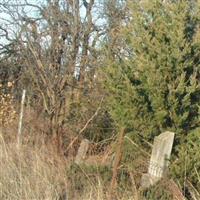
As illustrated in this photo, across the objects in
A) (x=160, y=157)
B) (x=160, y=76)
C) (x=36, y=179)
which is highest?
(x=160, y=76)

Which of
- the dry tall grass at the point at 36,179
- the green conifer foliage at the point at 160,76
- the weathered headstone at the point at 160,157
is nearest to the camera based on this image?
the dry tall grass at the point at 36,179

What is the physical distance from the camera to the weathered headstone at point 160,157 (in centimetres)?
750

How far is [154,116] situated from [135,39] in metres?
1.64

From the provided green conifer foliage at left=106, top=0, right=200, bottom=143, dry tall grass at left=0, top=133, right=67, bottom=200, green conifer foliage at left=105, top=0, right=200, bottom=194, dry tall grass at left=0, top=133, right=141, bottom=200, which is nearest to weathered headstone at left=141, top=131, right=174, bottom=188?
dry tall grass at left=0, top=133, right=141, bottom=200

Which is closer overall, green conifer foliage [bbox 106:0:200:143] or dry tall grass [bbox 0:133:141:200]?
dry tall grass [bbox 0:133:141:200]

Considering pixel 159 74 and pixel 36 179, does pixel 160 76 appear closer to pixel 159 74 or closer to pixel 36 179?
pixel 159 74

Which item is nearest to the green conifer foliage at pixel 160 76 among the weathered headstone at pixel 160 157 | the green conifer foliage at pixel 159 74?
the green conifer foliage at pixel 159 74

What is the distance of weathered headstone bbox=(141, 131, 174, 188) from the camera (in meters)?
7.50

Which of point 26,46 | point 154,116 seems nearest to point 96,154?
point 154,116

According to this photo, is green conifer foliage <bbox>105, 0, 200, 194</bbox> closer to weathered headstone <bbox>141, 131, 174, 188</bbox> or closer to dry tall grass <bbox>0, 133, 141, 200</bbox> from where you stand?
weathered headstone <bbox>141, 131, 174, 188</bbox>

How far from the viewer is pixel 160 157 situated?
7.55m

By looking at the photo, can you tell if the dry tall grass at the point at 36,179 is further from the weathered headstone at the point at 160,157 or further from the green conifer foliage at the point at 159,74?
the green conifer foliage at the point at 159,74

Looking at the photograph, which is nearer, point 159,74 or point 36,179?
point 36,179

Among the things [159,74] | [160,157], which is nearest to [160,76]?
[159,74]
